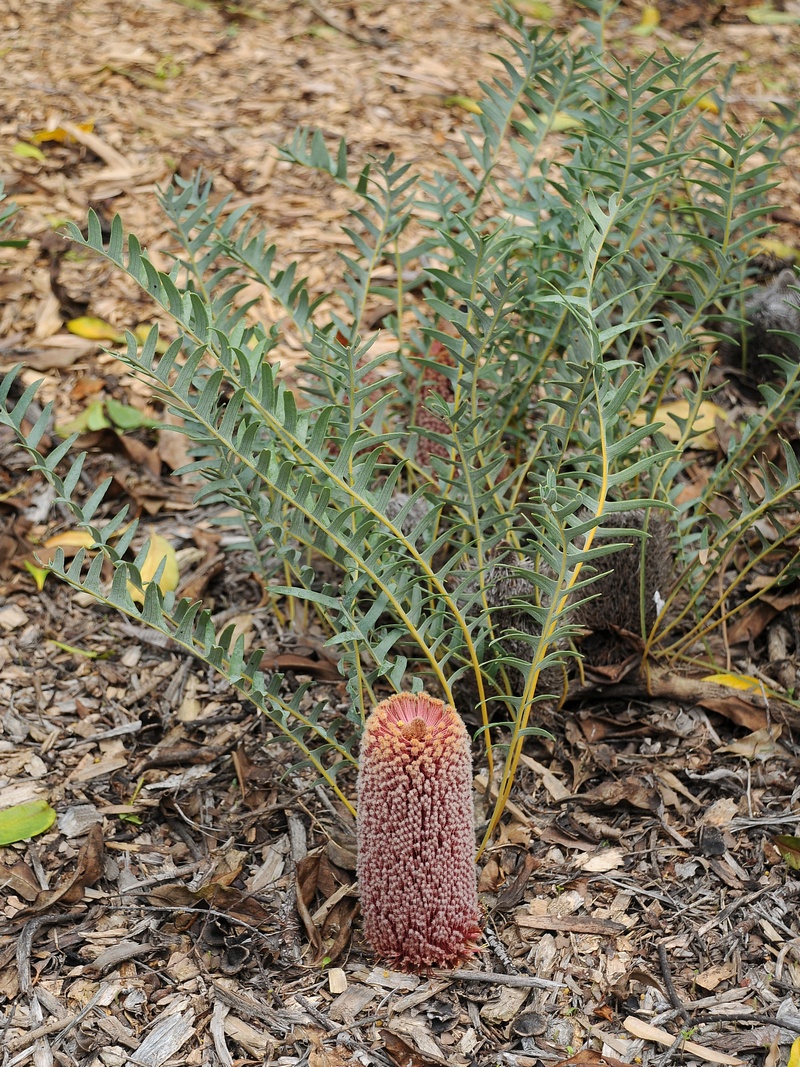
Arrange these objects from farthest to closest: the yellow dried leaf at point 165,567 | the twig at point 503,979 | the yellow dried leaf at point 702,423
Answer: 1. the yellow dried leaf at point 702,423
2. the yellow dried leaf at point 165,567
3. the twig at point 503,979

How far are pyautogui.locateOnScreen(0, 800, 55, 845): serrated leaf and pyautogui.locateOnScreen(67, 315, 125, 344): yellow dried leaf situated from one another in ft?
4.57

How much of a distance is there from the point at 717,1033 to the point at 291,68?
3355 mm

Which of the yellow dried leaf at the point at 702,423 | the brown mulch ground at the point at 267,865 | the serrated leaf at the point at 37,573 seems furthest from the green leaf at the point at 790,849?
the serrated leaf at the point at 37,573

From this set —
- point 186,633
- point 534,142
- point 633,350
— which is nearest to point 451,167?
point 633,350

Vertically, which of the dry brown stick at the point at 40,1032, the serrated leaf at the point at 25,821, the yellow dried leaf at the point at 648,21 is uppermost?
the yellow dried leaf at the point at 648,21

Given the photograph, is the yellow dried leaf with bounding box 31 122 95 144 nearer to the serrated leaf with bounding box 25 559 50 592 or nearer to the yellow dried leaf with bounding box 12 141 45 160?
the yellow dried leaf with bounding box 12 141 45 160

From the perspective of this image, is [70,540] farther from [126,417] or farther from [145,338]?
[145,338]

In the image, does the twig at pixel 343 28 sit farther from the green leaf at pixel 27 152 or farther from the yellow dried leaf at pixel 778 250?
the yellow dried leaf at pixel 778 250

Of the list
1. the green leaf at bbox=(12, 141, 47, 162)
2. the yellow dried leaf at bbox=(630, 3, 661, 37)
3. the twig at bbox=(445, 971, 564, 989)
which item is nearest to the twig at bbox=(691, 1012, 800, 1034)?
the twig at bbox=(445, 971, 564, 989)

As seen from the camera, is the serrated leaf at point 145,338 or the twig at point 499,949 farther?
the serrated leaf at point 145,338

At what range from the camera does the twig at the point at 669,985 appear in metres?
1.51

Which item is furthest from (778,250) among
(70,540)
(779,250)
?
(70,540)

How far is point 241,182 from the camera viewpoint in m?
3.26

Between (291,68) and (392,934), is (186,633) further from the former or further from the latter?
(291,68)
